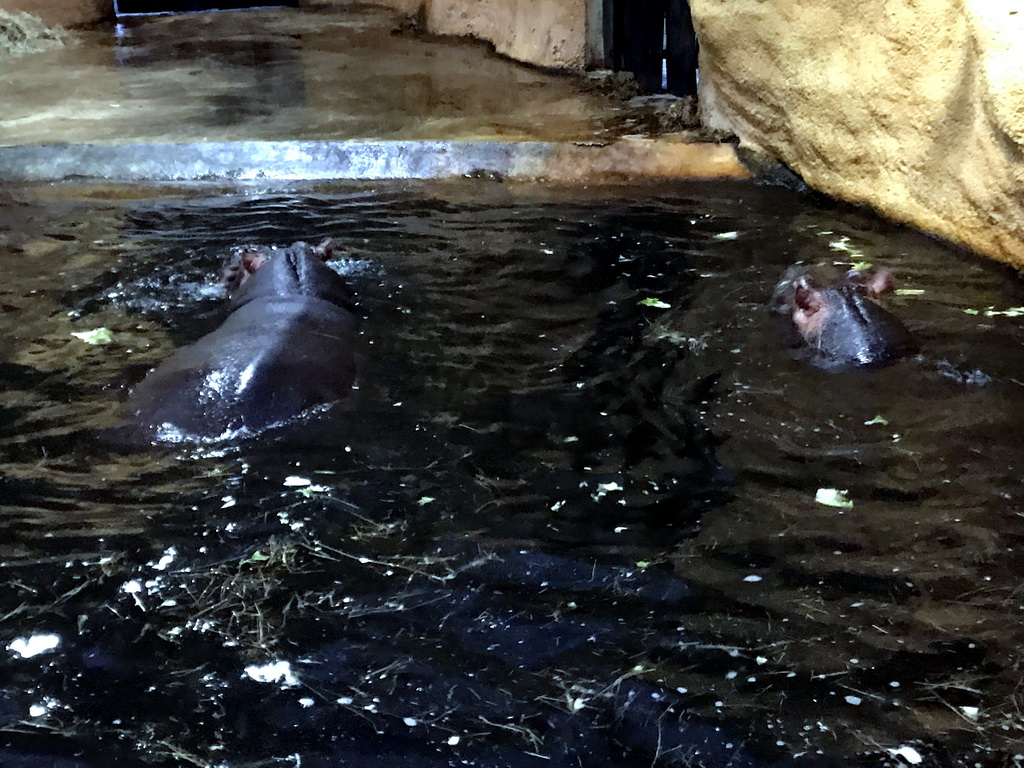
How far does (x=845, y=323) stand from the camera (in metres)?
4.21

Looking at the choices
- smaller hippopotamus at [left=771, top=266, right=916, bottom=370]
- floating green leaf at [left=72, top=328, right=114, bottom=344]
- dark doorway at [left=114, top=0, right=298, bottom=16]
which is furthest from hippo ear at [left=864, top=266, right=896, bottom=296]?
dark doorway at [left=114, top=0, right=298, bottom=16]

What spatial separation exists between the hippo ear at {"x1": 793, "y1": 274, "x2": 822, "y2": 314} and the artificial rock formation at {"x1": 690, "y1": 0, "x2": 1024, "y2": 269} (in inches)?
46.4

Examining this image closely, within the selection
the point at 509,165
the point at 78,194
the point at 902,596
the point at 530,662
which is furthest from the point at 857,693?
the point at 78,194

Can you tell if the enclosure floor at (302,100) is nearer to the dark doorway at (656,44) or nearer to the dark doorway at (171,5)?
the dark doorway at (656,44)

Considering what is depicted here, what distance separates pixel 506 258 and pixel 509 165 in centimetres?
173

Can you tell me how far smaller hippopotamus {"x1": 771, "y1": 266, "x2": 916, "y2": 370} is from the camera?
4129mm

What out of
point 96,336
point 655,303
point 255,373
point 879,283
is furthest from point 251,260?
point 879,283

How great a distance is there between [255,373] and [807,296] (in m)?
2.20

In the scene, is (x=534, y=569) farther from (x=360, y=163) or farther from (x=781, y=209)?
(x=360, y=163)

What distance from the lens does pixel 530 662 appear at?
8.28 ft

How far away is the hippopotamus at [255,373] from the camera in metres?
3.57

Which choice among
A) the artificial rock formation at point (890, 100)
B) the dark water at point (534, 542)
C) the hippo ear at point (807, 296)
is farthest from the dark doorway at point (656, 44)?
the hippo ear at point (807, 296)

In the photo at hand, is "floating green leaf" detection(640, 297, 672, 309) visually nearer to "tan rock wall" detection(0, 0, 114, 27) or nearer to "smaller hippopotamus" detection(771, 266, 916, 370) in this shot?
"smaller hippopotamus" detection(771, 266, 916, 370)

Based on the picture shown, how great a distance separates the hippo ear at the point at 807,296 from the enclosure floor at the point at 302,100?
2765mm
